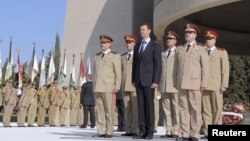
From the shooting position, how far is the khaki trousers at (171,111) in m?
8.79

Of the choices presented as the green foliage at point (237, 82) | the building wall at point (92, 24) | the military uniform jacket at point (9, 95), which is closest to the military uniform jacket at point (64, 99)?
the military uniform jacket at point (9, 95)

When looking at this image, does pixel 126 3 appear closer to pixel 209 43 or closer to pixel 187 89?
pixel 209 43

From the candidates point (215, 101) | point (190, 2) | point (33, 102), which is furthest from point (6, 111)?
point (215, 101)

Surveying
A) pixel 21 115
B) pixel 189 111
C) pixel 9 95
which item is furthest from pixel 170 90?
pixel 21 115

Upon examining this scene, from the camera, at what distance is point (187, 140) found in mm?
7074

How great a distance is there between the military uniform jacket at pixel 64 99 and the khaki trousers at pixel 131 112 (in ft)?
31.2

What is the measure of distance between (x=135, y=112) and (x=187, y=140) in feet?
5.95

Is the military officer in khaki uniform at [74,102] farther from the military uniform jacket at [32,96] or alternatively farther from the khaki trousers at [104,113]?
the khaki trousers at [104,113]

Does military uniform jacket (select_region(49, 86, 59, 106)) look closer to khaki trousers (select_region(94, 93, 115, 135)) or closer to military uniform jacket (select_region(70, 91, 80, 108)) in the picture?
military uniform jacket (select_region(70, 91, 80, 108))

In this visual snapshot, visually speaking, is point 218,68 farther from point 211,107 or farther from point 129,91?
point 129,91

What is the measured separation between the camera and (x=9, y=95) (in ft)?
53.0

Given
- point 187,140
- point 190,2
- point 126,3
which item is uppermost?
point 126,3

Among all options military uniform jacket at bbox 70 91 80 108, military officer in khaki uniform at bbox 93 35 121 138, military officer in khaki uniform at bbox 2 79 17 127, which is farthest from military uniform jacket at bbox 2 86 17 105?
military officer in khaki uniform at bbox 93 35 121 138

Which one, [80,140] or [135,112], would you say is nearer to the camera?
[80,140]
